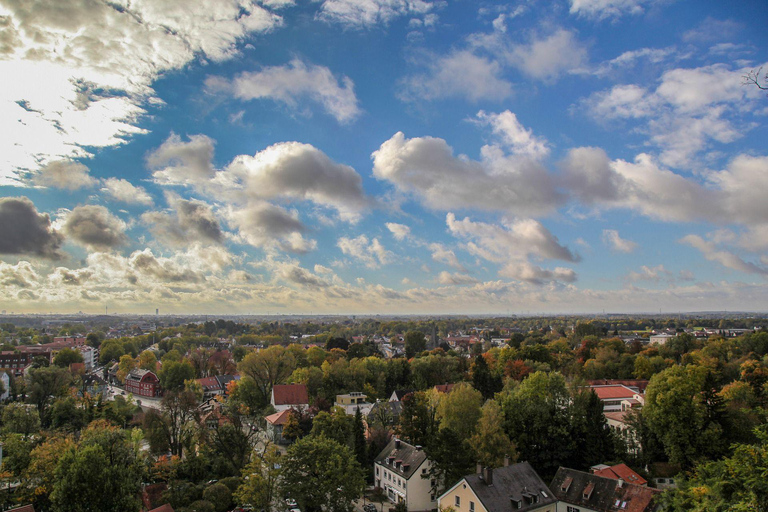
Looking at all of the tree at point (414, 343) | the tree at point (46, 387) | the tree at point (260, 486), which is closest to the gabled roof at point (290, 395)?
the tree at point (46, 387)

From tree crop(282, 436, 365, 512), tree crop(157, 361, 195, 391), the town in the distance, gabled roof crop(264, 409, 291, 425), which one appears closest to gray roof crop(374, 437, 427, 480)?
the town in the distance

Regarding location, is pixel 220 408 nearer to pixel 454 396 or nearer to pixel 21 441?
pixel 21 441

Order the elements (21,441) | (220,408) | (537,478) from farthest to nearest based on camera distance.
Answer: (220,408) → (21,441) → (537,478)

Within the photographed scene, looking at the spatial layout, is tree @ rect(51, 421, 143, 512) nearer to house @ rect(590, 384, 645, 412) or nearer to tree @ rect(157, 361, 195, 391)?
house @ rect(590, 384, 645, 412)

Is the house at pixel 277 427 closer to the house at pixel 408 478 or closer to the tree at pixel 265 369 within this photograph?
the tree at pixel 265 369

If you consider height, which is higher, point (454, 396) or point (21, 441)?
point (454, 396)

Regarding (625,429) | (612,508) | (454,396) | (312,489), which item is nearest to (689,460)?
(625,429)
